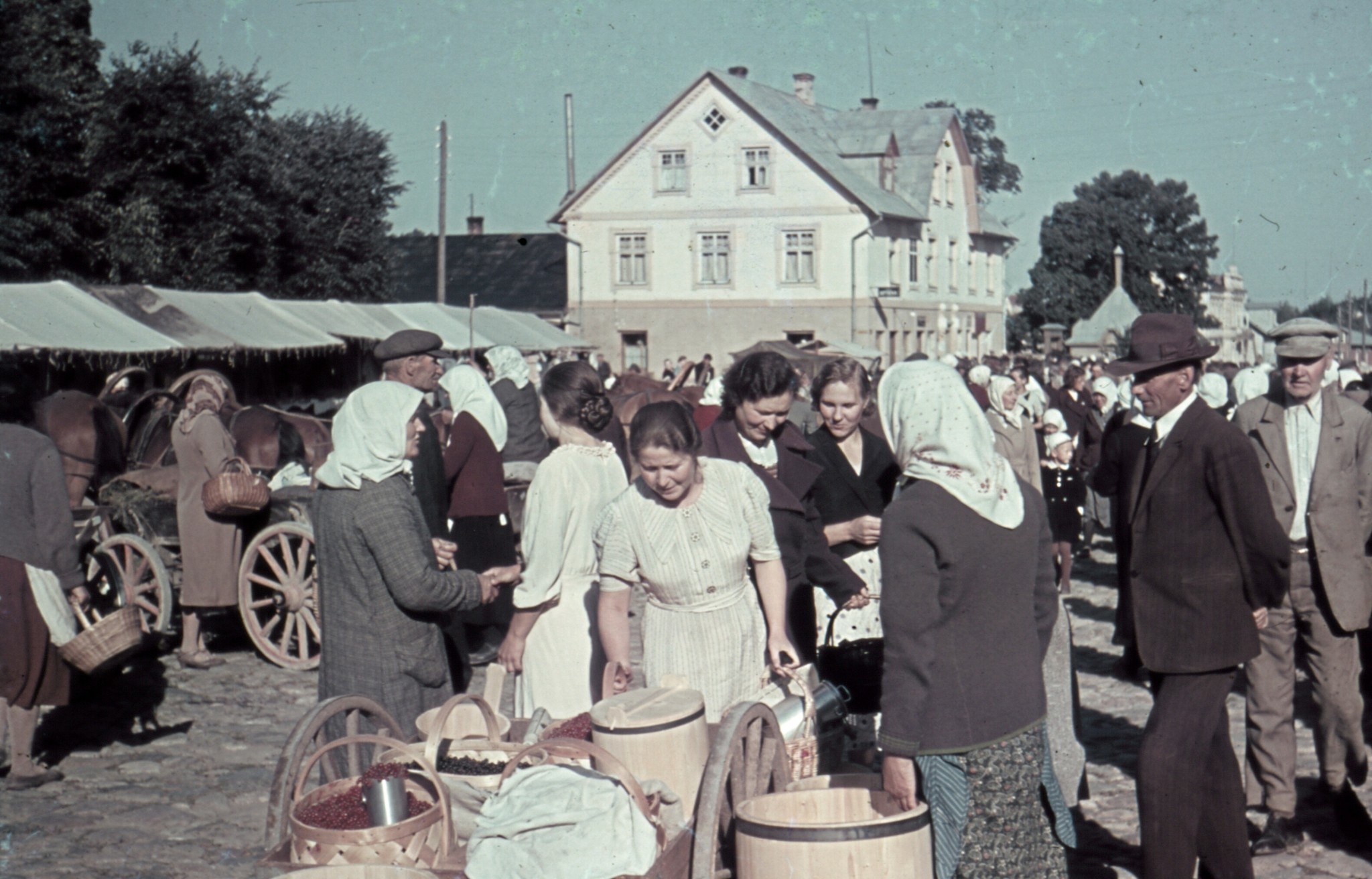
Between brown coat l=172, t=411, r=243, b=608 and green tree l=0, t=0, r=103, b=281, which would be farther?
green tree l=0, t=0, r=103, b=281

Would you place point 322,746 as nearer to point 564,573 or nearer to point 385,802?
point 385,802

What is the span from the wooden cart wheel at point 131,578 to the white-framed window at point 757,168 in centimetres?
3922

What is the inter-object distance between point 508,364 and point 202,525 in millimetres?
2707

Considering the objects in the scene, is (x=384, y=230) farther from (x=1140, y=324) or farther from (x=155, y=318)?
(x=1140, y=324)

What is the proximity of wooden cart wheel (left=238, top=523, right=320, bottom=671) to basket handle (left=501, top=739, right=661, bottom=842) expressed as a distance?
6564 mm

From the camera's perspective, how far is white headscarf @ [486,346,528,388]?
11734mm

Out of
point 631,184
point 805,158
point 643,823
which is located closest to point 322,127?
point 631,184

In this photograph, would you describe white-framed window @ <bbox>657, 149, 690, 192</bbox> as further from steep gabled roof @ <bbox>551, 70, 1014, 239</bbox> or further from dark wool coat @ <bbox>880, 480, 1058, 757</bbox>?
dark wool coat @ <bbox>880, 480, 1058, 757</bbox>

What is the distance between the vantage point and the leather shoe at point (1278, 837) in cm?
577

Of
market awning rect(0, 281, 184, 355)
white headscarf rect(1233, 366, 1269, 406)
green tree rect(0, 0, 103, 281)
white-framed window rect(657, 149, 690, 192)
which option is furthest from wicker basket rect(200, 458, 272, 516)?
white-framed window rect(657, 149, 690, 192)

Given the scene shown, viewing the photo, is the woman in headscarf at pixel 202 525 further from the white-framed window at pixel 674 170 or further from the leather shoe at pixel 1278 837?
the white-framed window at pixel 674 170

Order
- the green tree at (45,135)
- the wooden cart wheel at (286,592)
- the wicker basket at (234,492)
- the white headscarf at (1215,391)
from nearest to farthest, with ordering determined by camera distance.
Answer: the wicker basket at (234,492) → the wooden cart wheel at (286,592) → the white headscarf at (1215,391) → the green tree at (45,135)

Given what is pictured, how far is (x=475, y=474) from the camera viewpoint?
924 centimetres

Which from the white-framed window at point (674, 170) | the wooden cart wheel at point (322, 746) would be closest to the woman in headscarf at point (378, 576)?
the wooden cart wheel at point (322, 746)
